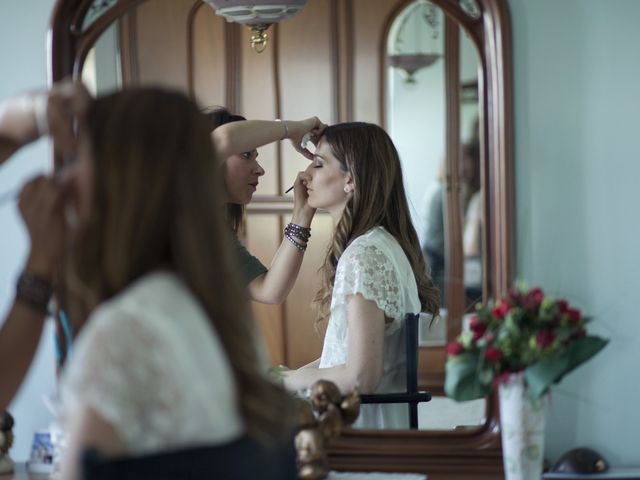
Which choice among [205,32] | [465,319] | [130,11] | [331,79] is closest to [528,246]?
[465,319]

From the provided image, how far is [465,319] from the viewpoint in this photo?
1.82 meters

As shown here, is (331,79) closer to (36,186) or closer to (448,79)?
(448,79)

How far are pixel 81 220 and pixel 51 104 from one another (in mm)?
222

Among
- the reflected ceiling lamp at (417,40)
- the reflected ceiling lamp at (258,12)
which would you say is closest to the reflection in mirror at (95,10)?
the reflected ceiling lamp at (258,12)

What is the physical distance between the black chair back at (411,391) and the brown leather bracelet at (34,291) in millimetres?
671

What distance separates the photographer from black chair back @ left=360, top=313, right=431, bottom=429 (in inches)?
72.8

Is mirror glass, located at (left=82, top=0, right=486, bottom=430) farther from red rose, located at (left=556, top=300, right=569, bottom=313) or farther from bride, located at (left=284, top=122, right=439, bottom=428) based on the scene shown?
red rose, located at (left=556, top=300, right=569, bottom=313)

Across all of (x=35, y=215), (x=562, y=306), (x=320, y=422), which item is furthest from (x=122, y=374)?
(x=562, y=306)

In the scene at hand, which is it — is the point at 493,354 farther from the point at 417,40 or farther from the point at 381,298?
the point at 417,40

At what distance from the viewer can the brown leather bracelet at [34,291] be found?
54.4 inches

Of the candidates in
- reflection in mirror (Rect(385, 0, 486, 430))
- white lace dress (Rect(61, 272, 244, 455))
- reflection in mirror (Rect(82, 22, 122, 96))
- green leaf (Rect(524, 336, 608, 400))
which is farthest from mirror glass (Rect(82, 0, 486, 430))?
white lace dress (Rect(61, 272, 244, 455))

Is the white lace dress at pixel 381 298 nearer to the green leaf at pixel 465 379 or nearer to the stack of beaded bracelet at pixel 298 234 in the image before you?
the stack of beaded bracelet at pixel 298 234

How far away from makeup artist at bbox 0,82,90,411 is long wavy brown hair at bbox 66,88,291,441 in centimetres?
9

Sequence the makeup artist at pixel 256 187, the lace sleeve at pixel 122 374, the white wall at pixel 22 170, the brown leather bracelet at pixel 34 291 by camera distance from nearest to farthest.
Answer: the lace sleeve at pixel 122 374 < the brown leather bracelet at pixel 34 291 < the makeup artist at pixel 256 187 < the white wall at pixel 22 170
